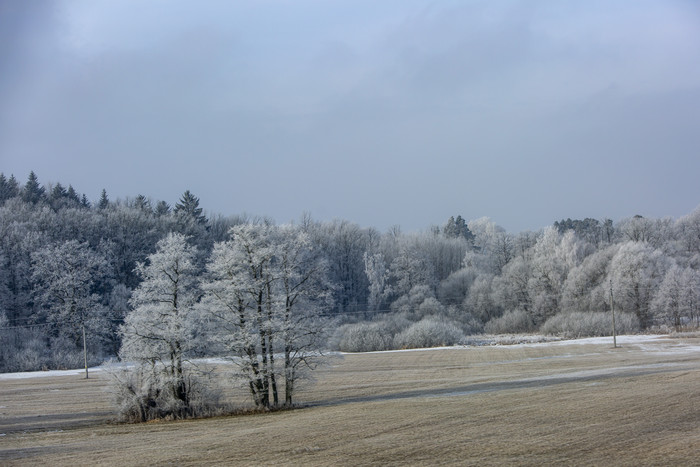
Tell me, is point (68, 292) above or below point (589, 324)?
above

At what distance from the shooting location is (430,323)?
8775 centimetres

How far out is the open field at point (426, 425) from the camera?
1684 centimetres

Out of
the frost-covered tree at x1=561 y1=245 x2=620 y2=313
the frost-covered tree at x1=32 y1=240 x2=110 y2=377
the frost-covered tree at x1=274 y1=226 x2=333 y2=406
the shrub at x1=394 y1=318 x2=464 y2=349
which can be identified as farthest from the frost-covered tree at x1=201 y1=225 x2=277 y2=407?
the frost-covered tree at x1=561 y1=245 x2=620 y2=313

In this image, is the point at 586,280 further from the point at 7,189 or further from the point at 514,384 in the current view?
the point at 7,189

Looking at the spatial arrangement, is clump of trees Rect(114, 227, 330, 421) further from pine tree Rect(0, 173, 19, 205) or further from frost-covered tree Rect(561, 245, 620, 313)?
pine tree Rect(0, 173, 19, 205)

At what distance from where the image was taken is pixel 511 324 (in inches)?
3907

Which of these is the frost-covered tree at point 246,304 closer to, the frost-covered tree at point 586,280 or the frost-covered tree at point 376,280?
the frost-covered tree at point 586,280

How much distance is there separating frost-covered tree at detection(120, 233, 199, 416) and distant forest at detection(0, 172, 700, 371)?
97.0 feet

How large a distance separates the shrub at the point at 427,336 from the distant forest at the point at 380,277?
172mm

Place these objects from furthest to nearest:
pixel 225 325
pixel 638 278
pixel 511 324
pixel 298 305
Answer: pixel 511 324
pixel 638 278
pixel 298 305
pixel 225 325

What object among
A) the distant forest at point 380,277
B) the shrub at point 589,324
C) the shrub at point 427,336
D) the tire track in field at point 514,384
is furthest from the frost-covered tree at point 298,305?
the shrub at point 589,324

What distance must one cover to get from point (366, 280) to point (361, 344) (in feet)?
121

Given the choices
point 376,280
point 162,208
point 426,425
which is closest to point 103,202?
point 162,208

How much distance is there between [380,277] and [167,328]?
82.4 meters
